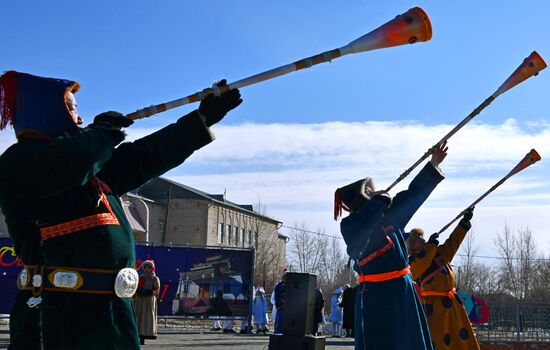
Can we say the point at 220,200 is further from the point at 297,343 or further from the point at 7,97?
the point at 7,97

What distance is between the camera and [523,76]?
24.3ft

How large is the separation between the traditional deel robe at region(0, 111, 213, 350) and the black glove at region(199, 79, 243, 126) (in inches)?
25.8

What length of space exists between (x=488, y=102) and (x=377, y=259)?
86.0 inches

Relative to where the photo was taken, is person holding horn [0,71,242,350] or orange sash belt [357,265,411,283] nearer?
person holding horn [0,71,242,350]

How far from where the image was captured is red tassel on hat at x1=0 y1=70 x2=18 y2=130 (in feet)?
13.0

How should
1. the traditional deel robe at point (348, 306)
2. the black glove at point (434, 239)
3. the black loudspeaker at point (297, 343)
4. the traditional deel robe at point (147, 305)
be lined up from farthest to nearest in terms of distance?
1. the traditional deel robe at point (348, 306)
2. the traditional deel robe at point (147, 305)
3. the black loudspeaker at point (297, 343)
4. the black glove at point (434, 239)

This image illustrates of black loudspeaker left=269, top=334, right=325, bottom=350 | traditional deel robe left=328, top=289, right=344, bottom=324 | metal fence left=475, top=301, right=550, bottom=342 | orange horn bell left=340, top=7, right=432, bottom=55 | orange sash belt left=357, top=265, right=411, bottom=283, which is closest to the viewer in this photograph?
orange horn bell left=340, top=7, right=432, bottom=55

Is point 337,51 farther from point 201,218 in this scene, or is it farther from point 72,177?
point 201,218

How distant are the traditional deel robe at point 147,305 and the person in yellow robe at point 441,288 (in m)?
6.16

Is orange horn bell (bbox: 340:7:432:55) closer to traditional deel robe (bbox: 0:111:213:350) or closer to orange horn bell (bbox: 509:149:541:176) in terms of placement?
traditional deel robe (bbox: 0:111:213:350)

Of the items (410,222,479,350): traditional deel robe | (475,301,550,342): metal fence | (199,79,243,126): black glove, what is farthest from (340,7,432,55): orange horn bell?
(475,301,550,342): metal fence

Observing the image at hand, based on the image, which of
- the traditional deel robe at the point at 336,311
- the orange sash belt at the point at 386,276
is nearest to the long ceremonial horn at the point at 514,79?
the orange sash belt at the point at 386,276

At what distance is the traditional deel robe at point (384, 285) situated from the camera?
20.3ft

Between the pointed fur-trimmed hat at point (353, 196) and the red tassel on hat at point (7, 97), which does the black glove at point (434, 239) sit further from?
the red tassel on hat at point (7, 97)
